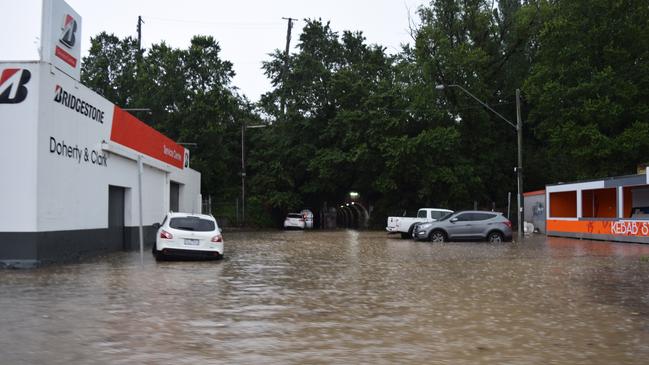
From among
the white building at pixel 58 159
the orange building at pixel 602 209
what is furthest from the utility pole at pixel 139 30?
the orange building at pixel 602 209

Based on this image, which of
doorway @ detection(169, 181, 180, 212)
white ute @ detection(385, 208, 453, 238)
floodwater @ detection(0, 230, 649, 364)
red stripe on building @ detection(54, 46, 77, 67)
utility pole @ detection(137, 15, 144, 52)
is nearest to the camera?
floodwater @ detection(0, 230, 649, 364)

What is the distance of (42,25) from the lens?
1625cm

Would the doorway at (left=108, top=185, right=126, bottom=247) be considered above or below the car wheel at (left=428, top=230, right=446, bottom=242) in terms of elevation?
above

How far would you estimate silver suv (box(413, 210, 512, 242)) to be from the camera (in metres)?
28.7

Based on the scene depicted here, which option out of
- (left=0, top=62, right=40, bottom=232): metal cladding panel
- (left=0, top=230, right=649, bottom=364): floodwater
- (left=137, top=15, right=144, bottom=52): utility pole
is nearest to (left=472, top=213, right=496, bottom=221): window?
(left=0, top=230, right=649, bottom=364): floodwater

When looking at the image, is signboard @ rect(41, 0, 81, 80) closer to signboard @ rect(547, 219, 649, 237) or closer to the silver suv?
the silver suv

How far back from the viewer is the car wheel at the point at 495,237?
28.8m

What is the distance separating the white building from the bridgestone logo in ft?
0.09

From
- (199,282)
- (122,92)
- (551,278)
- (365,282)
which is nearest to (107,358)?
(199,282)

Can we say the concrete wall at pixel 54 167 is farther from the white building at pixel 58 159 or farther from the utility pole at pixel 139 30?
the utility pole at pixel 139 30

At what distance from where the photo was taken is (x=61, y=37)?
1697cm

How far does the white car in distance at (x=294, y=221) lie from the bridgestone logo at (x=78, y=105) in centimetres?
3313

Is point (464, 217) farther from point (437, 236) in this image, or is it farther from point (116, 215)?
point (116, 215)

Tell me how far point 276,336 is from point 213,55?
50.8 metres
